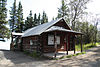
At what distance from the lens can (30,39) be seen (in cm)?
1573

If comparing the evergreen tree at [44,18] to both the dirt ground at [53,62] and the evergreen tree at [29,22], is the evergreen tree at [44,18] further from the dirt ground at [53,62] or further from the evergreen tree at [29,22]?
the dirt ground at [53,62]

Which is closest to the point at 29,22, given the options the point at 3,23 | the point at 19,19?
the point at 19,19

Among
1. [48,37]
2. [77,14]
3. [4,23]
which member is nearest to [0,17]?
[4,23]

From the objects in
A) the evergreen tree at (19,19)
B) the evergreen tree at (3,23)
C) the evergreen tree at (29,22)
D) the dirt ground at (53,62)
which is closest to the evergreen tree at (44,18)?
the evergreen tree at (29,22)

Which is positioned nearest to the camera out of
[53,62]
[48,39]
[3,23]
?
[53,62]

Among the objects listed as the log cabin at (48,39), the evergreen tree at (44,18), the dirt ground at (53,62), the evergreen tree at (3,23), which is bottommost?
the dirt ground at (53,62)

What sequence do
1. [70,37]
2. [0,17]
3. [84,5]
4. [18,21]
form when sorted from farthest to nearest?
[18,21], [84,5], [0,17], [70,37]

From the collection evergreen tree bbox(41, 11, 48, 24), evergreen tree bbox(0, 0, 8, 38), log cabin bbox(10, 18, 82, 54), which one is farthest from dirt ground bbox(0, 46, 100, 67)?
evergreen tree bbox(41, 11, 48, 24)

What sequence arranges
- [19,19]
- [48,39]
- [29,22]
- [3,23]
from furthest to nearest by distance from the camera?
[29,22] < [19,19] < [3,23] < [48,39]

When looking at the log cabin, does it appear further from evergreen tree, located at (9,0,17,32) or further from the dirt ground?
evergreen tree, located at (9,0,17,32)

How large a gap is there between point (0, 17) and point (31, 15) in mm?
14763

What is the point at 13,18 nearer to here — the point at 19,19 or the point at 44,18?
the point at 19,19

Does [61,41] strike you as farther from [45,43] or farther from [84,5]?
[84,5]

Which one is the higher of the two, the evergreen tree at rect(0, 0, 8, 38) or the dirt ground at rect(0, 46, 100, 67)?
the evergreen tree at rect(0, 0, 8, 38)
